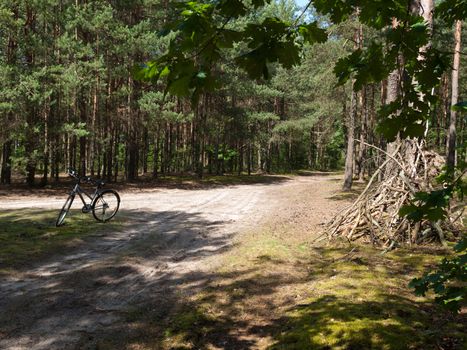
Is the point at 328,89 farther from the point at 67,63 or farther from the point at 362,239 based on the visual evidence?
the point at 362,239

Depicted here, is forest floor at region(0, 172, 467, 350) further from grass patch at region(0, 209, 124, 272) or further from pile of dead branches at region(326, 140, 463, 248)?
pile of dead branches at region(326, 140, 463, 248)

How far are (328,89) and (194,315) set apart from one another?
21921 millimetres

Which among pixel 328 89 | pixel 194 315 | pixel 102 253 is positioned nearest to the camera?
pixel 194 315

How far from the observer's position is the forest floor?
405 cm

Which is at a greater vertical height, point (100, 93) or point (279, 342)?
point (100, 93)

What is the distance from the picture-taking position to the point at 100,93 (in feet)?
74.5

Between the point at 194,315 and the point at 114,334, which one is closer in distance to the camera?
the point at 114,334

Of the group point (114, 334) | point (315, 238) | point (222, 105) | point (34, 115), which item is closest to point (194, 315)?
point (114, 334)

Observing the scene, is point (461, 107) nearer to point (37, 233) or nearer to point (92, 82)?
point (37, 233)

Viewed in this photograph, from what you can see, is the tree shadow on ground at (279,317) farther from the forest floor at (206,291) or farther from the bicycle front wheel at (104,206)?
the bicycle front wheel at (104,206)

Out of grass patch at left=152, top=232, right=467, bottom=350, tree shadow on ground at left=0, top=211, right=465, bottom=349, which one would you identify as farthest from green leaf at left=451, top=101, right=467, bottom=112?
tree shadow on ground at left=0, top=211, right=465, bottom=349

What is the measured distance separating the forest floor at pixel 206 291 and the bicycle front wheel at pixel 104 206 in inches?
19.4

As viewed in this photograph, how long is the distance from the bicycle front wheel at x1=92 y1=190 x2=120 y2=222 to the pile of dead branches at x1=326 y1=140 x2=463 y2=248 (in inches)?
250

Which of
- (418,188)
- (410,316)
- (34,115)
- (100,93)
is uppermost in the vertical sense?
(100,93)
